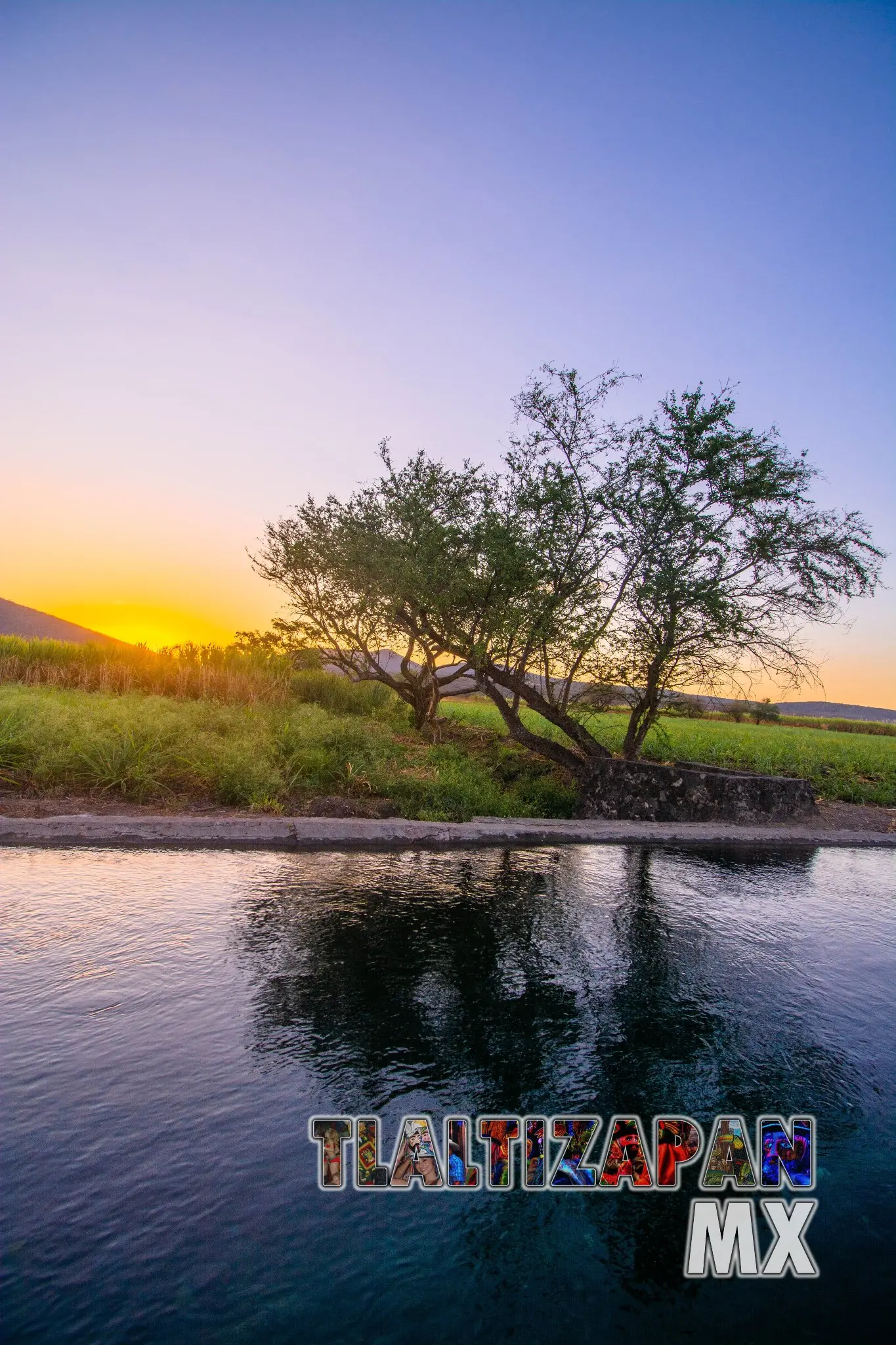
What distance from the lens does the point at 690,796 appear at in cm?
1011

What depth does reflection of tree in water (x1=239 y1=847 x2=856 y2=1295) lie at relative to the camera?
284 cm

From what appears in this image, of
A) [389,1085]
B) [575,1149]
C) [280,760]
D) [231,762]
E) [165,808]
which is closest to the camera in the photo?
[575,1149]

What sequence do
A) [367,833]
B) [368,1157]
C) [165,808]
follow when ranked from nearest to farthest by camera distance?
[368,1157] < [367,833] < [165,808]

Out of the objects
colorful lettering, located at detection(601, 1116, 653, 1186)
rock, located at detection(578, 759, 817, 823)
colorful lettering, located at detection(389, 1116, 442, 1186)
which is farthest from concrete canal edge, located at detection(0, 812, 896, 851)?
colorful lettering, located at detection(601, 1116, 653, 1186)

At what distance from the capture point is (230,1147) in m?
2.51

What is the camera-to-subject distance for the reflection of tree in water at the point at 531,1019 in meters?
2.84

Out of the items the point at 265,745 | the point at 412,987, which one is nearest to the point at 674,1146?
the point at 412,987

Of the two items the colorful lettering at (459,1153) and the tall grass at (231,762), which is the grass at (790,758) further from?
the colorful lettering at (459,1153)

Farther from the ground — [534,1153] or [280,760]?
[280,760]

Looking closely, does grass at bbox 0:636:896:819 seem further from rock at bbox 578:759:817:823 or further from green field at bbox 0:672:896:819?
rock at bbox 578:759:817:823

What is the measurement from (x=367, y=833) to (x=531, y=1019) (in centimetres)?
407

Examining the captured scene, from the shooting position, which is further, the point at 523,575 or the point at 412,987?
the point at 523,575

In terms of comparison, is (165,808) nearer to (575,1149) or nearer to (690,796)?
(575,1149)

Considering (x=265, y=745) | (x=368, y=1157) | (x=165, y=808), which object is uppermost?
(x=265, y=745)
